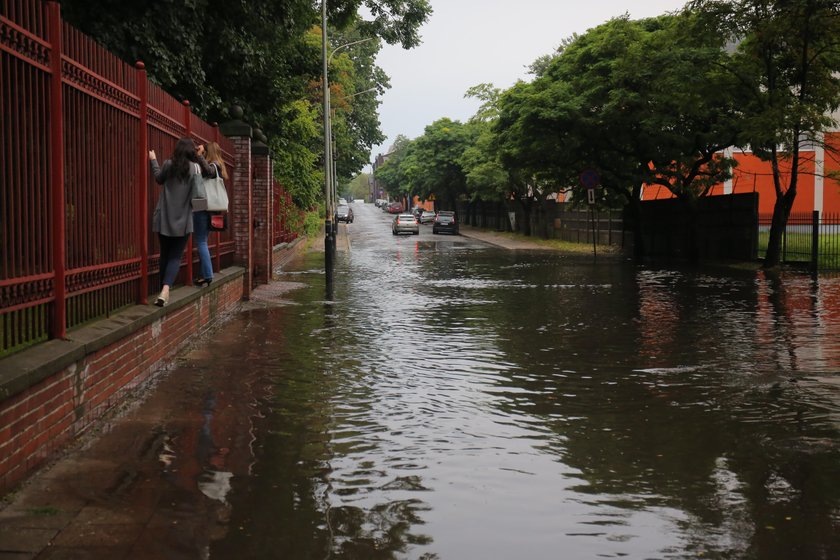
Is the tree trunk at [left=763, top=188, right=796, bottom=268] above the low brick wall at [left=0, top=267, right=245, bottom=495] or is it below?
above

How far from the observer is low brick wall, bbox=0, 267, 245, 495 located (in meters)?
4.89

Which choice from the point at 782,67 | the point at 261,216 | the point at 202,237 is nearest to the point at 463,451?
the point at 202,237

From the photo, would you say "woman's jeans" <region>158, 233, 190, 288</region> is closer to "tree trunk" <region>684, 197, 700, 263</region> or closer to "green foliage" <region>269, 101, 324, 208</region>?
"green foliage" <region>269, 101, 324, 208</region>

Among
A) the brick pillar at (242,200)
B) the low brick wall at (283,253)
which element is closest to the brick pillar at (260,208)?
Answer: the brick pillar at (242,200)

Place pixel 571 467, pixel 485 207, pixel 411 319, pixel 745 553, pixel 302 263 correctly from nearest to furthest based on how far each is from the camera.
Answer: pixel 745 553 → pixel 571 467 → pixel 411 319 → pixel 302 263 → pixel 485 207

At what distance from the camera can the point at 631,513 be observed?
4.77 meters

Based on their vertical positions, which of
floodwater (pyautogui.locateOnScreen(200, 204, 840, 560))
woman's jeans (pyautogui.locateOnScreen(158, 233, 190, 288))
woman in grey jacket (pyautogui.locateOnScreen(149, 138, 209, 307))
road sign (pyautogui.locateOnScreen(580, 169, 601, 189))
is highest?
road sign (pyautogui.locateOnScreen(580, 169, 601, 189))

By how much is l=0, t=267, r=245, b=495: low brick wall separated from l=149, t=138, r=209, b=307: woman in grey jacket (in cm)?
43

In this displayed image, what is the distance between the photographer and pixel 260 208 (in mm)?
18797

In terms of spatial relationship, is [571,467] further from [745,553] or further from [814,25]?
[814,25]

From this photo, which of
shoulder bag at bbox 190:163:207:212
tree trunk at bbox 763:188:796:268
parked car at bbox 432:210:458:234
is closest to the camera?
shoulder bag at bbox 190:163:207:212

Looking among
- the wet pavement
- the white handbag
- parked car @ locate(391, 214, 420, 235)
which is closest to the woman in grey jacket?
the white handbag

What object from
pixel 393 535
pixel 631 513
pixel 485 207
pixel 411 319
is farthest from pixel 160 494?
pixel 485 207

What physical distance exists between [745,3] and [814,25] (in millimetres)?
1983
